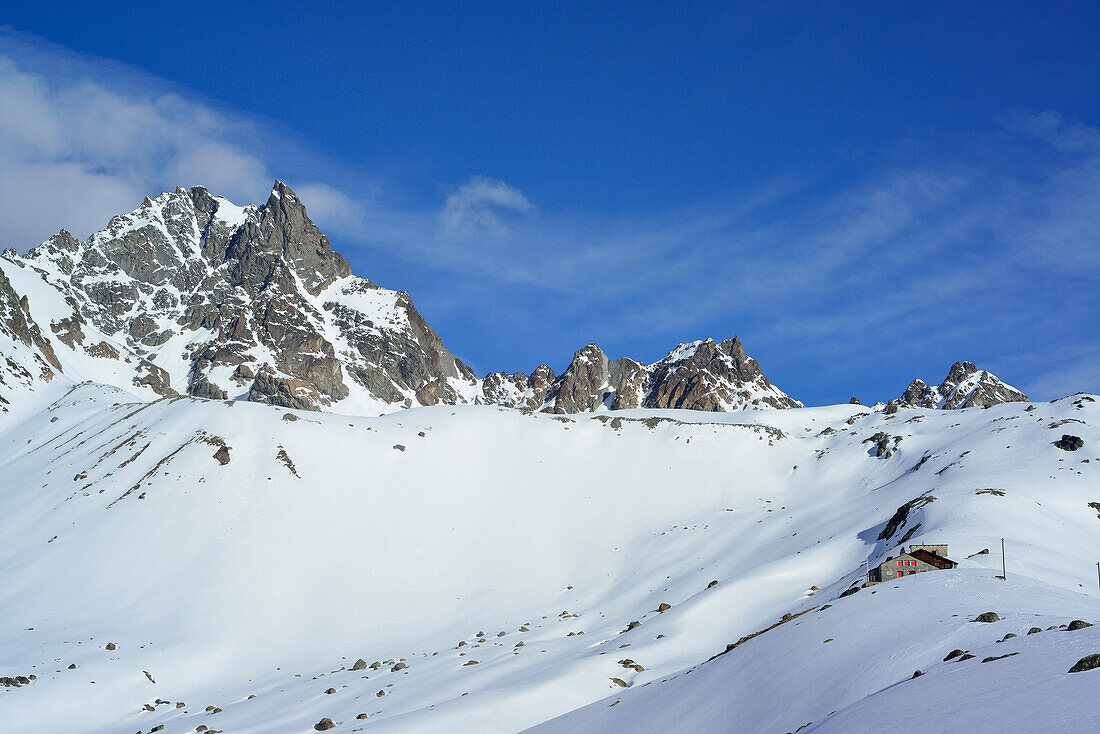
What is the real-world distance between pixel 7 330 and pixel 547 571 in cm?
16706

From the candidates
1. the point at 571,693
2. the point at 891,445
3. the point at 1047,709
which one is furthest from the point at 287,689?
the point at 891,445

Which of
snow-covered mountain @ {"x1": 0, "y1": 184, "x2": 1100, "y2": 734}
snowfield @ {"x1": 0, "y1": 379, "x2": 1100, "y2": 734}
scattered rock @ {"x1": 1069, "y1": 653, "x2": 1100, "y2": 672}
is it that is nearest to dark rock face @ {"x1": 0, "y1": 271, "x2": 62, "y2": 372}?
snow-covered mountain @ {"x1": 0, "y1": 184, "x2": 1100, "y2": 734}

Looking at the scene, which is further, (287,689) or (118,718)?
(287,689)

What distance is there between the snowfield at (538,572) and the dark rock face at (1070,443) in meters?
1.26

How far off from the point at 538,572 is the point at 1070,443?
5976 centimetres

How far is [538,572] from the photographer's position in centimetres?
8875

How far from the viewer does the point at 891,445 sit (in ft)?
339

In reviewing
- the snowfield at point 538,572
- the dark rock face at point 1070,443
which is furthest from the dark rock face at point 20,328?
the dark rock face at point 1070,443

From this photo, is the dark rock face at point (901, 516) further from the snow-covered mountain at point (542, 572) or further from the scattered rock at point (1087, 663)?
the scattered rock at point (1087, 663)

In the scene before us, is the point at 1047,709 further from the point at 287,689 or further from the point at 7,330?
the point at 7,330

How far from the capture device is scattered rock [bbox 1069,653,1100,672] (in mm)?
16641

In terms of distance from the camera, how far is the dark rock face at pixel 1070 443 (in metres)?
81.8

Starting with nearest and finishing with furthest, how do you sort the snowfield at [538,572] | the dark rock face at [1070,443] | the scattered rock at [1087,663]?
the scattered rock at [1087,663] < the snowfield at [538,572] < the dark rock face at [1070,443]

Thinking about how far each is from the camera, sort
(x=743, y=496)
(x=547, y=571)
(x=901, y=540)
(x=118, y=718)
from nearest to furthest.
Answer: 1. (x=118, y=718)
2. (x=901, y=540)
3. (x=547, y=571)
4. (x=743, y=496)
